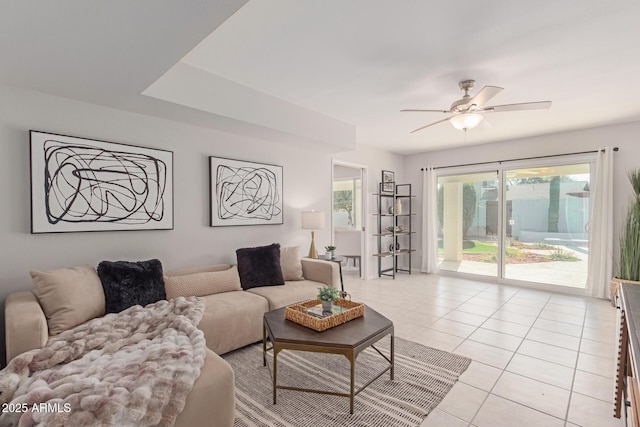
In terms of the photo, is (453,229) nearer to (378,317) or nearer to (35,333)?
(378,317)

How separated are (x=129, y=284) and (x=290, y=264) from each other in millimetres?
1694

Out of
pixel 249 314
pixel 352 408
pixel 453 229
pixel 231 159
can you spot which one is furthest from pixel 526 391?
pixel 453 229

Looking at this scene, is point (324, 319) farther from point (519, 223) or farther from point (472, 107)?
point (519, 223)

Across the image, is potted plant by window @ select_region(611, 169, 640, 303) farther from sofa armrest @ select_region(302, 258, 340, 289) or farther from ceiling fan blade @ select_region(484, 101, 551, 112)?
sofa armrest @ select_region(302, 258, 340, 289)

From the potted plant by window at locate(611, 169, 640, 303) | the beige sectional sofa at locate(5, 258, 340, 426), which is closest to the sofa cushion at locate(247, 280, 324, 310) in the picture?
the beige sectional sofa at locate(5, 258, 340, 426)

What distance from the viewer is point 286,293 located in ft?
10.3

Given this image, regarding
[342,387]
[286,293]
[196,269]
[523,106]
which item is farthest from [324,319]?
[523,106]

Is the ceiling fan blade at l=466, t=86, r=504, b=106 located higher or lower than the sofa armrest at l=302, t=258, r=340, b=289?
higher

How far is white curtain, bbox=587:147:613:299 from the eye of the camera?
4.32 meters

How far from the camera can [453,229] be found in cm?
608

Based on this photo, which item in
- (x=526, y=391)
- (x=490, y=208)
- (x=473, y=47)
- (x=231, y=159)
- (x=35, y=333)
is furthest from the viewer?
(x=490, y=208)

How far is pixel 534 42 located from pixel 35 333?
380cm

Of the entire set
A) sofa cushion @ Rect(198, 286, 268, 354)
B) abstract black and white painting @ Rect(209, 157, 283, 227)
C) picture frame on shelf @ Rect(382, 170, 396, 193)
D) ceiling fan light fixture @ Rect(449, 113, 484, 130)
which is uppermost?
ceiling fan light fixture @ Rect(449, 113, 484, 130)

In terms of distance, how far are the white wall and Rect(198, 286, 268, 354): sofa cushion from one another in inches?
188
